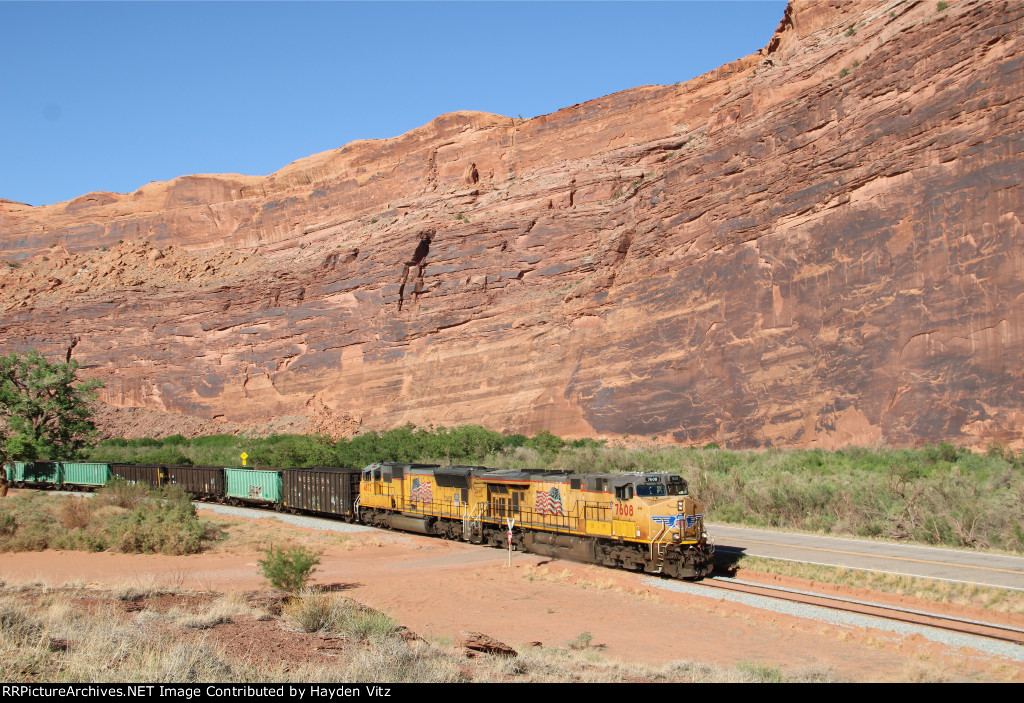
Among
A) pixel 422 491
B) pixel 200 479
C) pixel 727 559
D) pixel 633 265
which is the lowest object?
pixel 727 559

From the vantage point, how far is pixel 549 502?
2119cm

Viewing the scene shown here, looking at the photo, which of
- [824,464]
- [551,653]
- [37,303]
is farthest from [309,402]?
[551,653]

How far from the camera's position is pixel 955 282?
96.5 feet

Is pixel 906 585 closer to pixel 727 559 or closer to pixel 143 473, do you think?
pixel 727 559

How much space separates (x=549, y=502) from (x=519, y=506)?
1.49m

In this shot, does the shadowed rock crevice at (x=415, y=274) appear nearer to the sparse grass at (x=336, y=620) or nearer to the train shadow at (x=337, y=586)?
the train shadow at (x=337, y=586)

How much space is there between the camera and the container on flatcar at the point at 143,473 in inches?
1568

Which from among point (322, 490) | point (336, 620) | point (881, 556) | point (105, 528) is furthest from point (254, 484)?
point (881, 556)

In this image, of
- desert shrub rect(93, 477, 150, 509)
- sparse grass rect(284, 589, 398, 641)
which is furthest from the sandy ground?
desert shrub rect(93, 477, 150, 509)

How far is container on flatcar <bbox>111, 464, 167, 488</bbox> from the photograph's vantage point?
39.8m

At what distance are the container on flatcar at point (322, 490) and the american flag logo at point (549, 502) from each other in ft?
37.5

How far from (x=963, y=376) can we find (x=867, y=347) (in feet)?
13.7

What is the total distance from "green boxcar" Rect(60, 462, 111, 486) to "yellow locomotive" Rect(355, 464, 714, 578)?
22.7 metres

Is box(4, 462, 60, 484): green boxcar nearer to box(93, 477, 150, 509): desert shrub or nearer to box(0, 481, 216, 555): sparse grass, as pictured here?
box(93, 477, 150, 509): desert shrub
